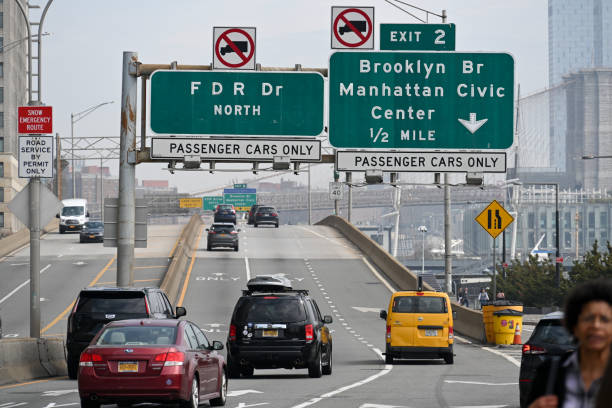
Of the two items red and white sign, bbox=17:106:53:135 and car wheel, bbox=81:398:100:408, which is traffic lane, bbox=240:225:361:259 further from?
car wheel, bbox=81:398:100:408

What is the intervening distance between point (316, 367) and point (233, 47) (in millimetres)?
8016

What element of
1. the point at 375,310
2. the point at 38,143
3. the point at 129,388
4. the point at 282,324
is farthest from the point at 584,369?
the point at 375,310

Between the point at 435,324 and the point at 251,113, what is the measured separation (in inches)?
273

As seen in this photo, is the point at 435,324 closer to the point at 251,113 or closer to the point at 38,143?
the point at 251,113

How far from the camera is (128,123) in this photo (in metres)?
25.6

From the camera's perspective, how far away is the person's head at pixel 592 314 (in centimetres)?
483

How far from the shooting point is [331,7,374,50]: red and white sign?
2619 centimetres

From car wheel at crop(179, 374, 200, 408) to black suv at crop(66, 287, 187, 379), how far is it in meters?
6.52

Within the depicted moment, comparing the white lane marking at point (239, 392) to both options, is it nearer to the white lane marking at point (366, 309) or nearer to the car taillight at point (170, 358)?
the car taillight at point (170, 358)

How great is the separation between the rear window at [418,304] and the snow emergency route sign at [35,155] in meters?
9.36

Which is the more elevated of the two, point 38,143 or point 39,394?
point 38,143

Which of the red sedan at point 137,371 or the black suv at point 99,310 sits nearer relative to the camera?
the red sedan at point 137,371

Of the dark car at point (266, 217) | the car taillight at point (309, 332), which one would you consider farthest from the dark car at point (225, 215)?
the car taillight at point (309, 332)

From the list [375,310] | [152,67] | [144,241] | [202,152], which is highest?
[152,67]
